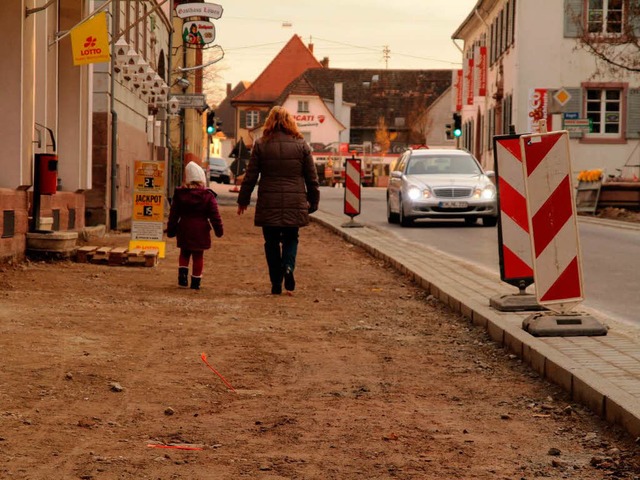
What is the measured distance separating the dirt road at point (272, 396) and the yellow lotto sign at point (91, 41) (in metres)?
4.48

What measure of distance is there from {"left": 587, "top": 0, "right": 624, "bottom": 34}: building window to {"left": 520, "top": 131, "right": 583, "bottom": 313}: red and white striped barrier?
35.2 metres

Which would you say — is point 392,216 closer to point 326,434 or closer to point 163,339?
point 163,339

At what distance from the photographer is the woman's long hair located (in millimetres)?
12266

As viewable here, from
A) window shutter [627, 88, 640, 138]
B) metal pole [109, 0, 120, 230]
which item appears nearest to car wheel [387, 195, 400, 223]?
metal pole [109, 0, 120, 230]

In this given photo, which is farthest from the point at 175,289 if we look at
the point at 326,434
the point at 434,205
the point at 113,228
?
the point at 434,205

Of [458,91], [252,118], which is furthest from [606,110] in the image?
[252,118]

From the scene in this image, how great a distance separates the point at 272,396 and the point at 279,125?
5929mm

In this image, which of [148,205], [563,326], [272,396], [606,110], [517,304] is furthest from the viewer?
[606,110]

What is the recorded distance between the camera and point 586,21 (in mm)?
42406

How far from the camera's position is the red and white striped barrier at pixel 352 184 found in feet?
80.5

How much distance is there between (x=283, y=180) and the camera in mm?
12180

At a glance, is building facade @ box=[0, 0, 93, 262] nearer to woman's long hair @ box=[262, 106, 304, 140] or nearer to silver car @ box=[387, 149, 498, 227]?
woman's long hair @ box=[262, 106, 304, 140]

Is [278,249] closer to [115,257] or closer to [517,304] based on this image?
[517,304]

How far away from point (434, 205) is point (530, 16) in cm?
2118
